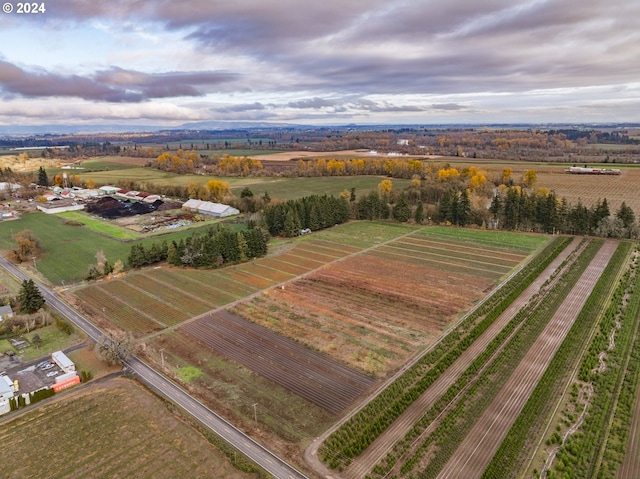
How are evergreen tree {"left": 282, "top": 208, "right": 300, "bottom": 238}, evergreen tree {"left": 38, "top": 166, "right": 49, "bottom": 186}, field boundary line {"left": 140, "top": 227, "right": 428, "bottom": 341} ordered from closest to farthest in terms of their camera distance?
field boundary line {"left": 140, "top": 227, "right": 428, "bottom": 341}
evergreen tree {"left": 282, "top": 208, "right": 300, "bottom": 238}
evergreen tree {"left": 38, "top": 166, "right": 49, "bottom": 186}

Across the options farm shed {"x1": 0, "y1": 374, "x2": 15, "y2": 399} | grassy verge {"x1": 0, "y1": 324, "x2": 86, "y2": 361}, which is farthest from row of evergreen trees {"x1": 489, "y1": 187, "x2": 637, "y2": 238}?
farm shed {"x1": 0, "y1": 374, "x2": 15, "y2": 399}

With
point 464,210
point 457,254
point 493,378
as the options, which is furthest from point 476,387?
point 464,210

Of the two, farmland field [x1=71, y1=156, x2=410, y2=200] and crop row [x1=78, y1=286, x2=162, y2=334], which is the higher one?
farmland field [x1=71, y1=156, x2=410, y2=200]

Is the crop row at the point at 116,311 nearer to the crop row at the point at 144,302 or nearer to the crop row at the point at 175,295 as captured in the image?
the crop row at the point at 144,302

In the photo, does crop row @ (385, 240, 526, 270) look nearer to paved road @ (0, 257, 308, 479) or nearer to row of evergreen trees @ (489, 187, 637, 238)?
Answer: row of evergreen trees @ (489, 187, 637, 238)

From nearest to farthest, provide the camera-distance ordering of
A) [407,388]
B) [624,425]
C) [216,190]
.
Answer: [624,425]
[407,388]
[216,190]

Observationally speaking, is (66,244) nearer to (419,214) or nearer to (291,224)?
(291,224)

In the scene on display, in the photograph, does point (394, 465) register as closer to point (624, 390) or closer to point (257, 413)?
point (257, 413)
